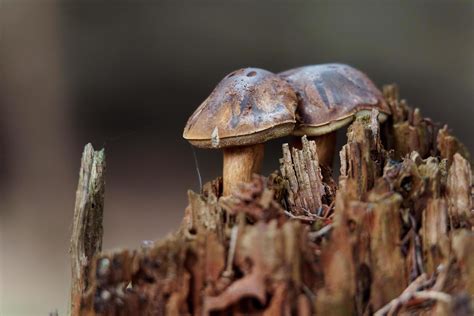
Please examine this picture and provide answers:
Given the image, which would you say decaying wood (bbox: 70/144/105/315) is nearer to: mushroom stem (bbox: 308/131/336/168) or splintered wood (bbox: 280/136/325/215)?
splintered wood (bbox: 280/136/325/215)

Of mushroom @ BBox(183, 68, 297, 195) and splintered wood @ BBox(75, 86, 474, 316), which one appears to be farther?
mushroom @ BBox(183, 68, 297, 195)

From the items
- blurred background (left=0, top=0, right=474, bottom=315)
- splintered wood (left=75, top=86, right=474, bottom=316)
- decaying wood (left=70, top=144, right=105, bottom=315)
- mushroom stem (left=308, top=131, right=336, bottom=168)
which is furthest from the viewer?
blurred background (left=0, top=0, right=474, bottom=315)

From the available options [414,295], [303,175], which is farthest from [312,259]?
[303,175]

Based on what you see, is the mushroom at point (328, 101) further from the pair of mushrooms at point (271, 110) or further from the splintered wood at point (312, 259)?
the splintered wood at point (312, 259)

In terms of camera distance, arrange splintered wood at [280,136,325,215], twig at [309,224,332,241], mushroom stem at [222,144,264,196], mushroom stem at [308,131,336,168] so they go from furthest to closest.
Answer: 1. mushroom stem at [308,131,336,168]
2. mushroom stem at [222,144,264,196]
3. splintered wood at [280,136,325,215]
4. twig at [309,224,332,241]

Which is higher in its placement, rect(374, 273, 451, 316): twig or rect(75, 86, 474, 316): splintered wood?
rect(75, 86, 474, 316): splintered wood

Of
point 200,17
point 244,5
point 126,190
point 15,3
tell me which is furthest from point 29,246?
point 244,5

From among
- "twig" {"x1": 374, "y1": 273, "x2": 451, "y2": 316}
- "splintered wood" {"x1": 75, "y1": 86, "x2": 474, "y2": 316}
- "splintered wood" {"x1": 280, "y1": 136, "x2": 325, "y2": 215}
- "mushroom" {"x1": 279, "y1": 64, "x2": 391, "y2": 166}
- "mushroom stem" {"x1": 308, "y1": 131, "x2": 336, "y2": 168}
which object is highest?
"mushroom" {"x1": 279, "y1": 64, "x2": 391, "y2": 166}

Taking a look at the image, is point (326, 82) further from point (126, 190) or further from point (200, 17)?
point (126, 190)

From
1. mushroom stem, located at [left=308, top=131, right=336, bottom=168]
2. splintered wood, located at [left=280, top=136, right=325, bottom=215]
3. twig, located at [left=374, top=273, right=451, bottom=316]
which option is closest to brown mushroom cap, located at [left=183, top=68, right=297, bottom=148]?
splintered wood, located at [left=280, top=136, right=325, bottom=215]
